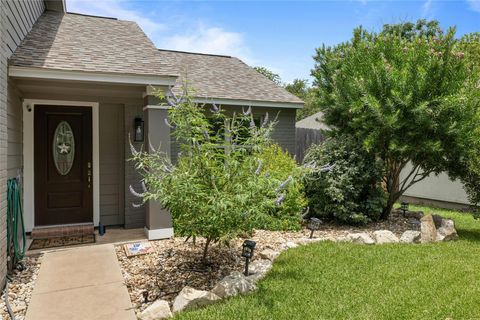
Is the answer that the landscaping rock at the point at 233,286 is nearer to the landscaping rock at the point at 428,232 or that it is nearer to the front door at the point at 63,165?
the landscaping rock at the point at 428,232

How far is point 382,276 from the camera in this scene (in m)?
4.09

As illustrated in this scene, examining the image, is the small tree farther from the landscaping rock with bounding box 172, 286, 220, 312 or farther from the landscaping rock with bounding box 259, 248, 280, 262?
the landscaping rock with bounding box 259, 248, 280, 262

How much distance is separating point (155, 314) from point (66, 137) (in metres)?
4.54

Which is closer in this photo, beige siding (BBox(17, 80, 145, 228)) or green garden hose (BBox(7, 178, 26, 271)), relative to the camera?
green garden hose (BBox(7, 178, 26, 271))

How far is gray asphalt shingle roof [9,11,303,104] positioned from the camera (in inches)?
212

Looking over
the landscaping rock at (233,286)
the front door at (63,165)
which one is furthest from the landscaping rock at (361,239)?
the front door at (63,165)

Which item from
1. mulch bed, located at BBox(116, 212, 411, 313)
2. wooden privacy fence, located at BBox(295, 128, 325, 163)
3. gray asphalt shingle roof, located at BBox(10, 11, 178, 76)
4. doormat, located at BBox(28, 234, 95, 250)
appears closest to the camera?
mulch bed, located at BBox(116, 212, 411, 313)

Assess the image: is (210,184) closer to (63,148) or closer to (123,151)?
(123,151)

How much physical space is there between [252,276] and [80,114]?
4686 mm

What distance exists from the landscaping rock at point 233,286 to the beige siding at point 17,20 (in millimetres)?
3868

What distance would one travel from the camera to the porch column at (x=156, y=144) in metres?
5.77

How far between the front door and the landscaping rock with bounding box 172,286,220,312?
4025 mm

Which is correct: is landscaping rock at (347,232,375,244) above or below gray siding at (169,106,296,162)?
below

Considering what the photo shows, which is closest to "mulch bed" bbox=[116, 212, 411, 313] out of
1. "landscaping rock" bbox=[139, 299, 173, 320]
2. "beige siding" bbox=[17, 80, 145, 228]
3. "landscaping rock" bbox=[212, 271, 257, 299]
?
"landscaping rock" bbox=[139, 299, 173, 320]
